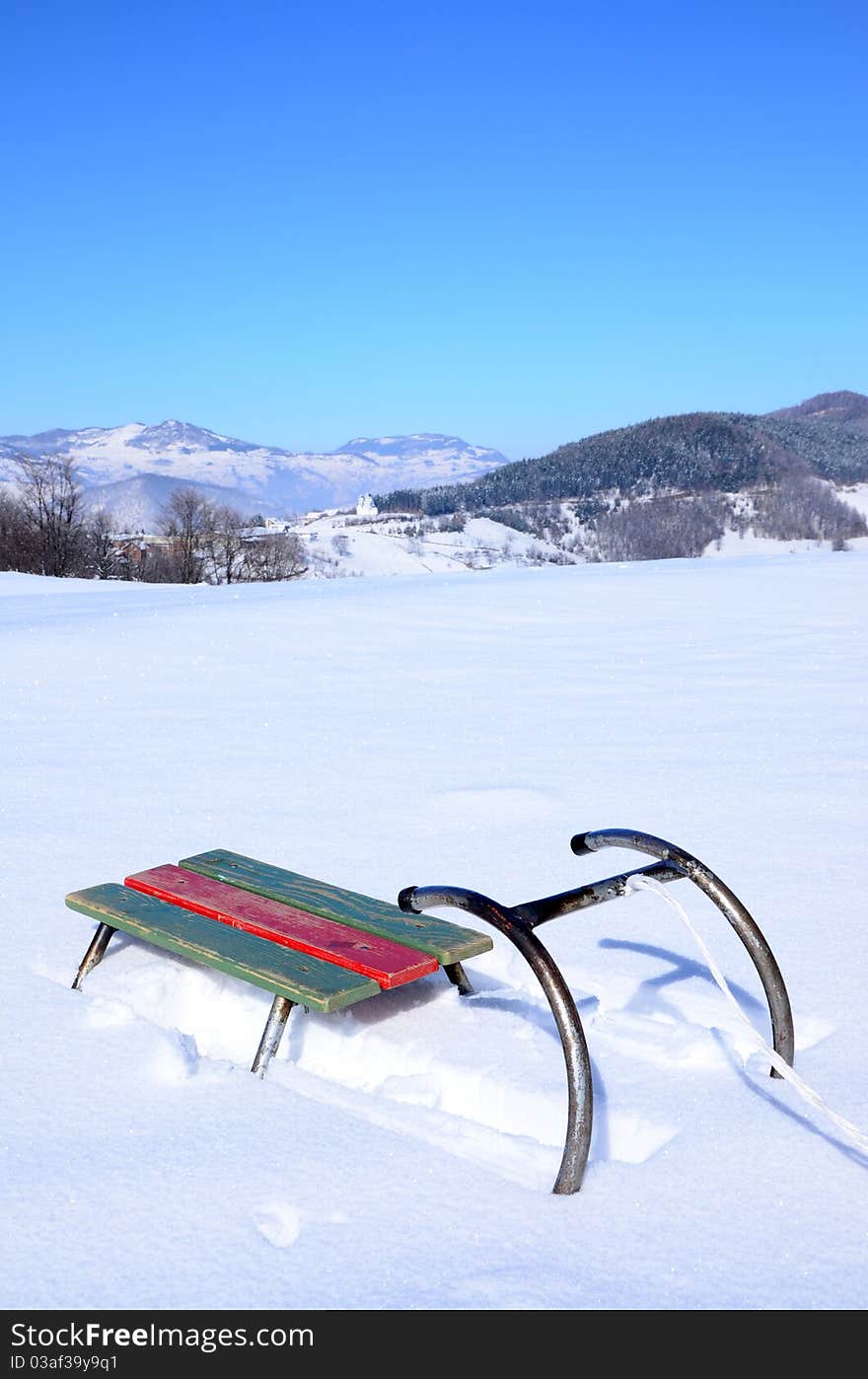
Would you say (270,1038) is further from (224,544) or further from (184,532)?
(224,544)

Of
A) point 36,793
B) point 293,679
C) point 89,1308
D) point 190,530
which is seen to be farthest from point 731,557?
point 190,530

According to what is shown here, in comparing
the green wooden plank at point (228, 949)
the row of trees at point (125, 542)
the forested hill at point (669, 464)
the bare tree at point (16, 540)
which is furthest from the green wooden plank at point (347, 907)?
the forested hill at point (669, 464)

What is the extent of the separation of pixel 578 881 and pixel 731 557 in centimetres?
1873

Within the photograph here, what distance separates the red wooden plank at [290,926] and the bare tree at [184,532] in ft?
164

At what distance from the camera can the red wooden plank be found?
273cm

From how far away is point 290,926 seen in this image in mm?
3006

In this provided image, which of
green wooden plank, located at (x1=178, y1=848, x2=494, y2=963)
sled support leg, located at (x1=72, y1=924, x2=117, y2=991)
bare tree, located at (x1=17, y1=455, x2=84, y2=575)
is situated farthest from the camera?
bare tree, located at (x1=17, y1=455, x2=84, y2=575)

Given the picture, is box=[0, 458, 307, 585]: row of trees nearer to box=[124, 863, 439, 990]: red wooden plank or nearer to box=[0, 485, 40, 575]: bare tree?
box=[0, 485, 40, 575]: bare tree

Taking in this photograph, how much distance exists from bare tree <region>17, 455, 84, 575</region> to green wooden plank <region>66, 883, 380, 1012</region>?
1735 inches

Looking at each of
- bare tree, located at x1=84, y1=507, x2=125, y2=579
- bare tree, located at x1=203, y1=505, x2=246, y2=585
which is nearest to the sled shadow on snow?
bare tree, located at x1=84, y1=507, x2=125, y2=579

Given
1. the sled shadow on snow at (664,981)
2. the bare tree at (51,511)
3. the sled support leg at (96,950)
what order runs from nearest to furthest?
the sled shadow on snow at (664,981) < the sled support leg at (96,950) < the bare tree at (51,511)

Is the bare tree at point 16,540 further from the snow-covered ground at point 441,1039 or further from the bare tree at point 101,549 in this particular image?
the snow-covered ground at point 441,1039

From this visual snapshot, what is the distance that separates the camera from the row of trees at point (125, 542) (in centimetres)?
4509

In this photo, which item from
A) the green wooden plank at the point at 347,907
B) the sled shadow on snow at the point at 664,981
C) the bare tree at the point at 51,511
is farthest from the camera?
the bare tree at the point at 51,511
